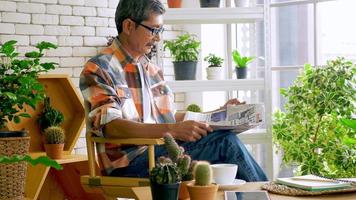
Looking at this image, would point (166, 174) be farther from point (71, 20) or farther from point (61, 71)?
point (71, 20)

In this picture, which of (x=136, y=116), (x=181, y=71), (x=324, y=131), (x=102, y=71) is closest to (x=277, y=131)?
(x=324, y=131)

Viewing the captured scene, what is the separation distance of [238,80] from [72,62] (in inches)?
45.4

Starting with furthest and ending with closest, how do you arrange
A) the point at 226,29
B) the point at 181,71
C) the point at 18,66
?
1. the point at 226,29
2. the point at 181,71
3. the point at 18,66

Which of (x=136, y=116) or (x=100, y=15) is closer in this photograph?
(x=136, y=116)

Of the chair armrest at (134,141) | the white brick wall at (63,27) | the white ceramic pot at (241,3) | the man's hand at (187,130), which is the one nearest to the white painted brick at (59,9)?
the white brick wall at (63,27)

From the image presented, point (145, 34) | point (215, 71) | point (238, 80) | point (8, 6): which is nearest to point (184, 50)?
point (215, 71)

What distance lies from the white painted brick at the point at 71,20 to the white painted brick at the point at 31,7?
0.48ft

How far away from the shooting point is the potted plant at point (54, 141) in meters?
3.33

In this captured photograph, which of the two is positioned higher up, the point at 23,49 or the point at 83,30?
the point at 83,30

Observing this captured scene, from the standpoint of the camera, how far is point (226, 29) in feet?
13.6

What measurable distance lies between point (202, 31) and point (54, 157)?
4.86 ft

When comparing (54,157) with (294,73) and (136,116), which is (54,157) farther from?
(294,73)

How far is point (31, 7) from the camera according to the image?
3.56 metres

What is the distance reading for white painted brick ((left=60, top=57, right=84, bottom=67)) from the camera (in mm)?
3709
